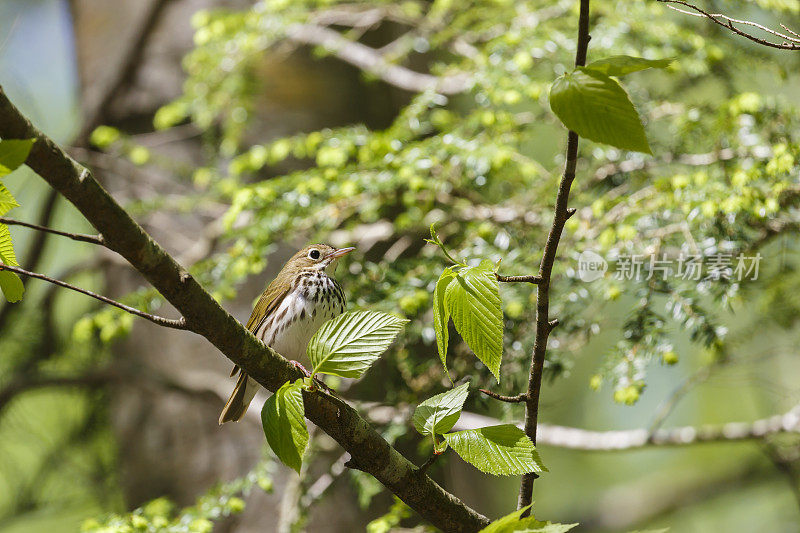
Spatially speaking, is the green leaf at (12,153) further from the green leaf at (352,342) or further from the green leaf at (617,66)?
the green leaf at (617,66)

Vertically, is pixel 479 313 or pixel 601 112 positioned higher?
pixel 601 112

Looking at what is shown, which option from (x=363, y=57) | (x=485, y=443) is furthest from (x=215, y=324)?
(x=363, y=57)

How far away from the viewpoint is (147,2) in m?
3.83

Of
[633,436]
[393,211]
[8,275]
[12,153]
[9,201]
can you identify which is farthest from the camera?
[393,211]

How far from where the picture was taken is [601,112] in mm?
751

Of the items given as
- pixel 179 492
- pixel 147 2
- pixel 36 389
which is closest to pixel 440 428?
pixel 179 492

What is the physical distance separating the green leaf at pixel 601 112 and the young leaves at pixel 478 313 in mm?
219

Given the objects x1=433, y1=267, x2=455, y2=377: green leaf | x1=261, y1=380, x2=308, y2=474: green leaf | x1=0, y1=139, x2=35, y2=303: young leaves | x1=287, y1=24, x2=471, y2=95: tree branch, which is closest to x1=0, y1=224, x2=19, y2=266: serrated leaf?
x1=0, y1=139, x2=35, y2=303: young leaves

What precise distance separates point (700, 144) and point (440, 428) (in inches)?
75.2

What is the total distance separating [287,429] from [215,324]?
0.53 ft

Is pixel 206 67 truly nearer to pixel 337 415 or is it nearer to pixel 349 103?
pixel 349 103

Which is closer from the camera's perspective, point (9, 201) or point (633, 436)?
point (9, 201)

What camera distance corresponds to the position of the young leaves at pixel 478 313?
860 millimetres

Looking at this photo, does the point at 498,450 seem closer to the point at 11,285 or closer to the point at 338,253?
the point at 11,285
